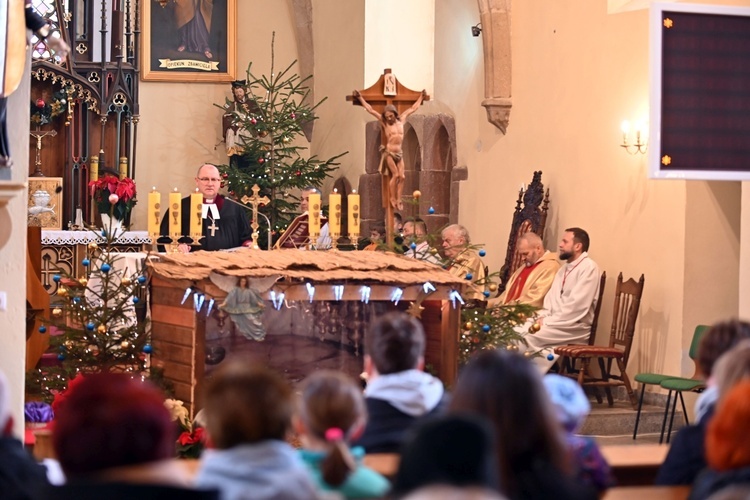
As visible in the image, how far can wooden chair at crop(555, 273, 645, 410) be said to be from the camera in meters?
9.51

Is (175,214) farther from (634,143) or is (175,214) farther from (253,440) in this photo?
(253,440)

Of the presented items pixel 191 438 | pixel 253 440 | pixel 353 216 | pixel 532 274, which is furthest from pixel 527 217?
pixel 253 440

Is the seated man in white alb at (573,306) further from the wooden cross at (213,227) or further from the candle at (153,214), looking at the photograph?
the candle at (153,214)

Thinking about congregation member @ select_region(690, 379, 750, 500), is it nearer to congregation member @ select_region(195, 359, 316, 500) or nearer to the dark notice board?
congregation member @ select_region(195, 359, 316, 500)

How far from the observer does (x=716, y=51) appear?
260 inches

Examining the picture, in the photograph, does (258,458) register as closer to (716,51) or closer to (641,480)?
(641,480)

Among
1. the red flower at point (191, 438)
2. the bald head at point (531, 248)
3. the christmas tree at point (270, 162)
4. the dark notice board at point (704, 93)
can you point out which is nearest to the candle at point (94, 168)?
the christmas tree at point (270, 162)

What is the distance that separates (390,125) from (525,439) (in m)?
5.59

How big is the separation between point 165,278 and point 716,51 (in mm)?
3482

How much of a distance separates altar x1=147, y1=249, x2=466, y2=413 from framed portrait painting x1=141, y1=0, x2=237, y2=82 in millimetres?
8274

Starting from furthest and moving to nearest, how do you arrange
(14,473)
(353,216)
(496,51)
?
(496,51), (353,216), (14,473)

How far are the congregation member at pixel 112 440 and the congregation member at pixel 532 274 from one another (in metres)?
7.94

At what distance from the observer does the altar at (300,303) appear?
23.5 feet

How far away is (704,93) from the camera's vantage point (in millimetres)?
6590
